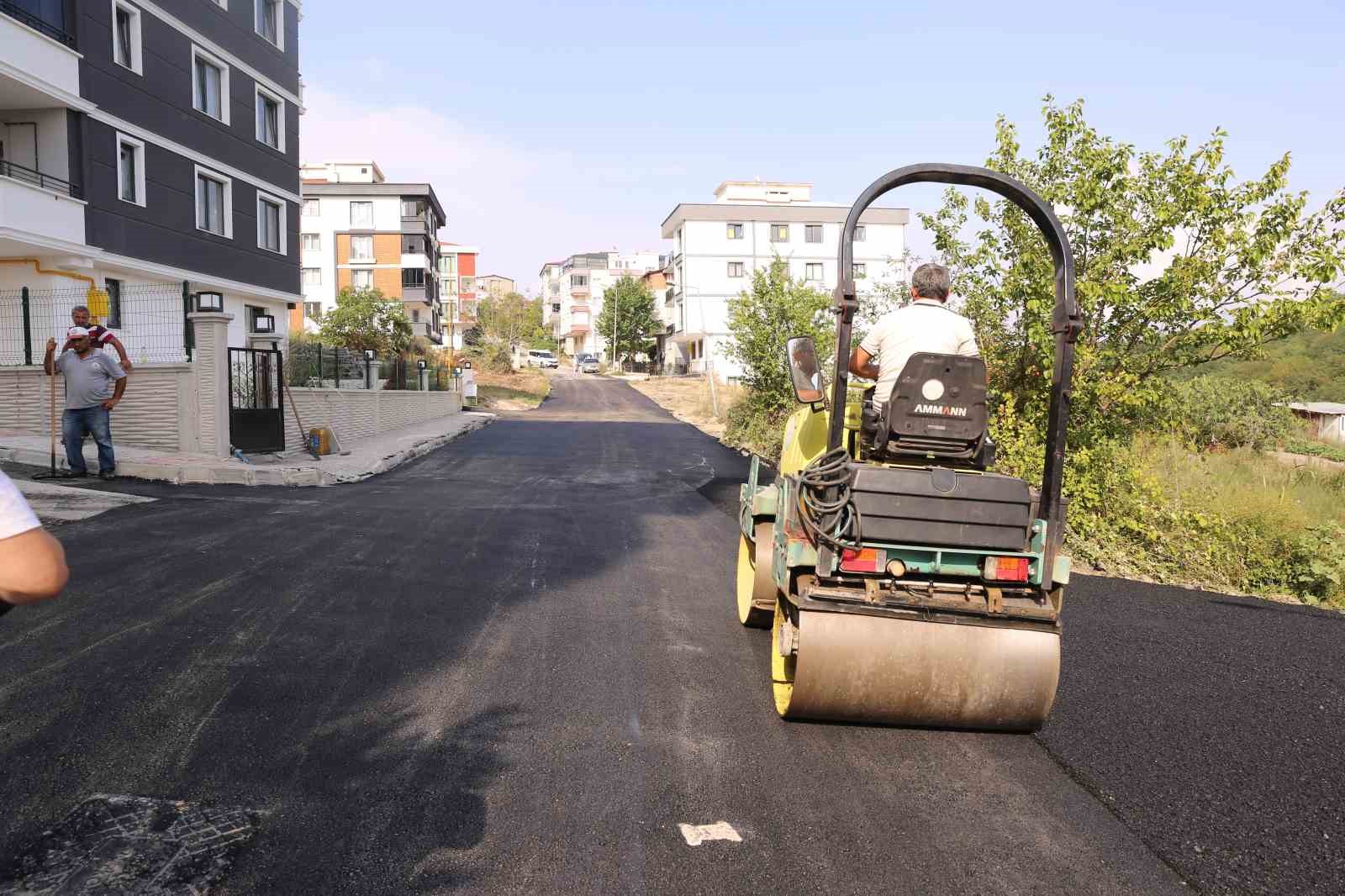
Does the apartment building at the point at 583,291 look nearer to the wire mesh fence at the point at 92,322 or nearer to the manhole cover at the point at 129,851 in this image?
the wire mesh fence at the point at 92,322

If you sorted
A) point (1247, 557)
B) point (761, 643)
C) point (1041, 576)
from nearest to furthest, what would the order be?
point (1041, 576), point (761, 643), point (1247, 557)

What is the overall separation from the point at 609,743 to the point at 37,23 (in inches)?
803

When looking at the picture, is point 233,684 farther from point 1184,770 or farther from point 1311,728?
point 1311,728

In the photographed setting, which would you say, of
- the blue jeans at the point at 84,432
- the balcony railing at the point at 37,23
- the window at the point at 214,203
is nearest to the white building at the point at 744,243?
the window at the point at 214,203

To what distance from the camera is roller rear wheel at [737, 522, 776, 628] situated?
18.0ft

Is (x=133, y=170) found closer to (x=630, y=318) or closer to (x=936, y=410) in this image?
(x=936, y=410)

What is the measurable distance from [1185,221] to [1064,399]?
205 inches

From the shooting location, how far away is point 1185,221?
8.65 metres

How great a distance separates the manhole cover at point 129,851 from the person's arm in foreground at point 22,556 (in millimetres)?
Result: 1567

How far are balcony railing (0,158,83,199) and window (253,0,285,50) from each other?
9429 mm

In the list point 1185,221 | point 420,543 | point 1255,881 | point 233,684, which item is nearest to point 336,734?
point 233,684

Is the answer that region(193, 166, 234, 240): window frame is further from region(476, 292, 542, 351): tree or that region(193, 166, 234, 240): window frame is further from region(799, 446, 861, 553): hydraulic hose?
region(476, 292, 542, 351): tree

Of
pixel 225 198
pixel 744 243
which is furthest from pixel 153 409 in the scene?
pixel 744 243

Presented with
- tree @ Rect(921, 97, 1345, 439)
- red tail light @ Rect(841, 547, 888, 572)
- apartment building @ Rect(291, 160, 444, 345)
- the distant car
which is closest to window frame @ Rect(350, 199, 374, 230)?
apartment building @ Rect(291, 160, 444, 345)
